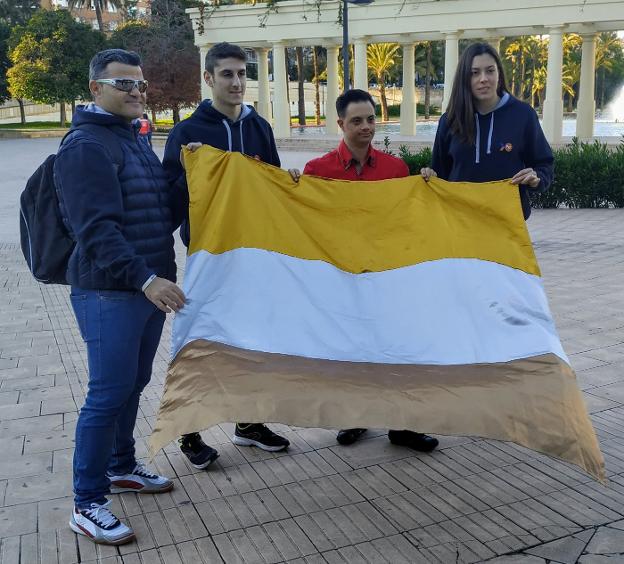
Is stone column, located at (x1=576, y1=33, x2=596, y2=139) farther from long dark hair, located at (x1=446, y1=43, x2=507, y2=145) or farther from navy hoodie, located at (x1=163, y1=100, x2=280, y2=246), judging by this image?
navy hoodie, located at (x1=163, y1=100, x2=280, y2=246)

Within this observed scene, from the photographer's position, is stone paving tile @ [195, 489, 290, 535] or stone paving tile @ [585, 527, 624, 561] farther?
stone paving tile @ [195, 489, 290, 535]

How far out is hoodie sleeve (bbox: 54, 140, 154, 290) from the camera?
332cm

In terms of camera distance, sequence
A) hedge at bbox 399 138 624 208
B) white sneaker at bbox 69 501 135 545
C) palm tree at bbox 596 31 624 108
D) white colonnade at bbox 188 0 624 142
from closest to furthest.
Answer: white sneaker at bbox 69 501 135 545, hedge at bbox 399 138 624 208, white colonnade at bbox 188 0 624 142, palm tree at bbox 596 31 624 108

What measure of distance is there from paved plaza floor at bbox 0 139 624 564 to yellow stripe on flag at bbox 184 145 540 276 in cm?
112

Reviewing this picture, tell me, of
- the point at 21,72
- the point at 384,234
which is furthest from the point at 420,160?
the point at 21,72

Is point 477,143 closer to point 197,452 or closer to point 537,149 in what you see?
point 537,149

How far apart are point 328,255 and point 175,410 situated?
118 cm

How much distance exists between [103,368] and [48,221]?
0.70 metres

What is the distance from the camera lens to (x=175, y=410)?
359 centimetres

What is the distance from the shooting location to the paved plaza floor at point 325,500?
11.5ft

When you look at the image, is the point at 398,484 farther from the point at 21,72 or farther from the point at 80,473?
the point at 21,72

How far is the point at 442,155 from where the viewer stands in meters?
4.64

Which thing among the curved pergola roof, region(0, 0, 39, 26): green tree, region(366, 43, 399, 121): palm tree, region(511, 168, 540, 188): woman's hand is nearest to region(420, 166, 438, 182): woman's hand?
region(511, 168, 540, 188): woman's hand

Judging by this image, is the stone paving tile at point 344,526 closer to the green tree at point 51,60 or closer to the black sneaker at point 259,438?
the black sneaker at point 259,438
